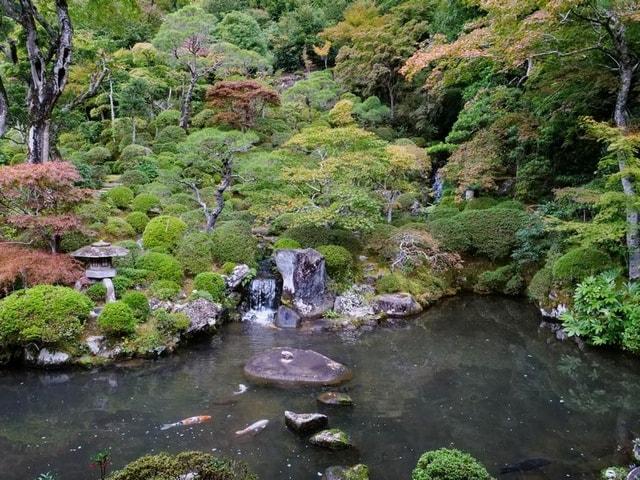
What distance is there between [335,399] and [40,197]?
833cm

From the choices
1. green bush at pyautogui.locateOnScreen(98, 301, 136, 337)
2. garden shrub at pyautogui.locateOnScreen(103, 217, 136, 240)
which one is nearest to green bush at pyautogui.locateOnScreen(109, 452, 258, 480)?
green bush at pyautogui.locateOnScreen(98, 301, 136, 337)

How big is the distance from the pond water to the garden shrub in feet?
17.5

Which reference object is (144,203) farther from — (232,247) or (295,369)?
(295,369)

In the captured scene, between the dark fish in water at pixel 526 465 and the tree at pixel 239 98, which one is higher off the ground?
the tree at pixel 239 98

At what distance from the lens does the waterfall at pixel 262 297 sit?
13.4 meters

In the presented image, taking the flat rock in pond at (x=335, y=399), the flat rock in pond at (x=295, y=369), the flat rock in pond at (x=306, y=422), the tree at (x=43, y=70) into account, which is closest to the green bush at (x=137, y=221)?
the tree at (x=43, y=70)

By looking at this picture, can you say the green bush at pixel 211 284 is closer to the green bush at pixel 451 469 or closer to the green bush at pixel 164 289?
the green bush at pixel 164 289

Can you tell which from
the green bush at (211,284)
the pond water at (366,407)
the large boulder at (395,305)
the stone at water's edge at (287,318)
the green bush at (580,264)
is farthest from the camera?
the large boulder at (395,305)

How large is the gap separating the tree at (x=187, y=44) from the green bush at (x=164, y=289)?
14.1m

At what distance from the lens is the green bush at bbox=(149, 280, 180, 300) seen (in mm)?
11469

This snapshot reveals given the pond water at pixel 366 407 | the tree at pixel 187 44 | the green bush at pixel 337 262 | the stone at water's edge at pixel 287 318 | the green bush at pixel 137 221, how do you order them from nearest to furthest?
1. the pond water at pixel 366 407
2. the stone at water's edge at pixel 287 318
3. the green bush at pixel 337 262
4. the green bush at pixel 137 221
5. the tree at pixel 187 44

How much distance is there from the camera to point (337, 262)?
547 inches

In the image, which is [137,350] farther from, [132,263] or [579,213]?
[579,213]

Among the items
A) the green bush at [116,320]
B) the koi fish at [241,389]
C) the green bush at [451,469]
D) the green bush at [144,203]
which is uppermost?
the green bush at [144,203]
